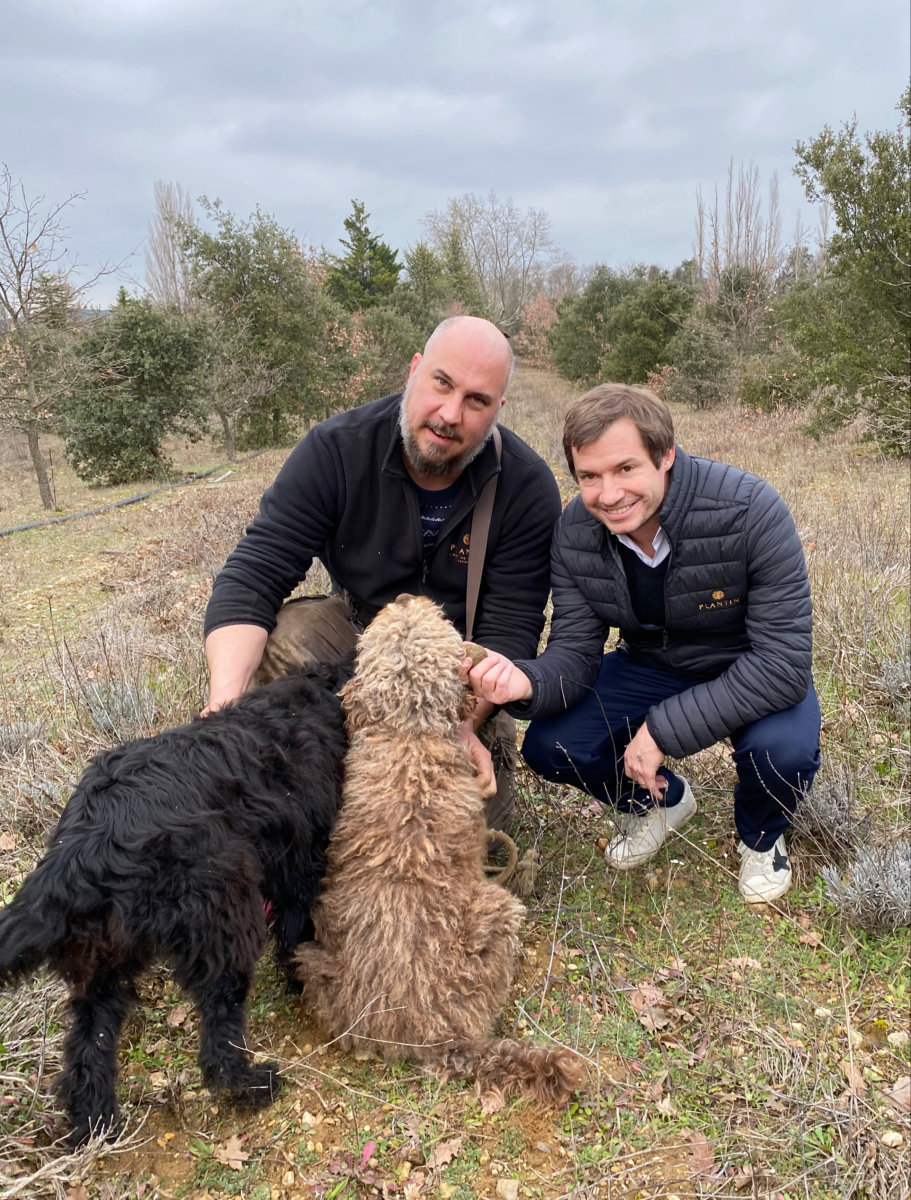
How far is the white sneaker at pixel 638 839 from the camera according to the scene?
3715mm

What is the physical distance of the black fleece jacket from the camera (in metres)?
3.87

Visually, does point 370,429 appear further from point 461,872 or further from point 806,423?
point 806,423

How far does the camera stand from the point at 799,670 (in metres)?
3.24

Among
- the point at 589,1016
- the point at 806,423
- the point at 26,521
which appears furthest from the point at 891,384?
the point at 26,521

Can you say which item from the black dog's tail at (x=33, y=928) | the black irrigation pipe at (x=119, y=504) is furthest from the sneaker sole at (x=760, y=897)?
the black irrigation pipe at (x=119, y=504)

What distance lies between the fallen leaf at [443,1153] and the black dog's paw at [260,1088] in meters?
0.56

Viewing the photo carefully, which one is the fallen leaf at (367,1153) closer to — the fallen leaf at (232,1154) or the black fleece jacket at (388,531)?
the fallen leaf at (232,1154)

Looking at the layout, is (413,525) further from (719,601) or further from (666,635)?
(719,601)

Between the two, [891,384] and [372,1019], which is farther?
[891,384]

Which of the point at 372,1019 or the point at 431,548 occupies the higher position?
the point at 431,548

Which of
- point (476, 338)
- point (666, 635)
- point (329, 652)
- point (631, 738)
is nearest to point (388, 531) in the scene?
point (329, 652)

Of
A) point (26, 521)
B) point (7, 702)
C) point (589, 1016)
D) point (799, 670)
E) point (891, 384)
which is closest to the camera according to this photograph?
point (589, 1016)

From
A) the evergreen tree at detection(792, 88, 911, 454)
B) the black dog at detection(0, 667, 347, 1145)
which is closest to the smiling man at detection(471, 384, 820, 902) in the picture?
the black dog at detection(0, 667, 347, 1145)

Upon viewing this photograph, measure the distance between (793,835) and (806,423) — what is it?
15662mm
